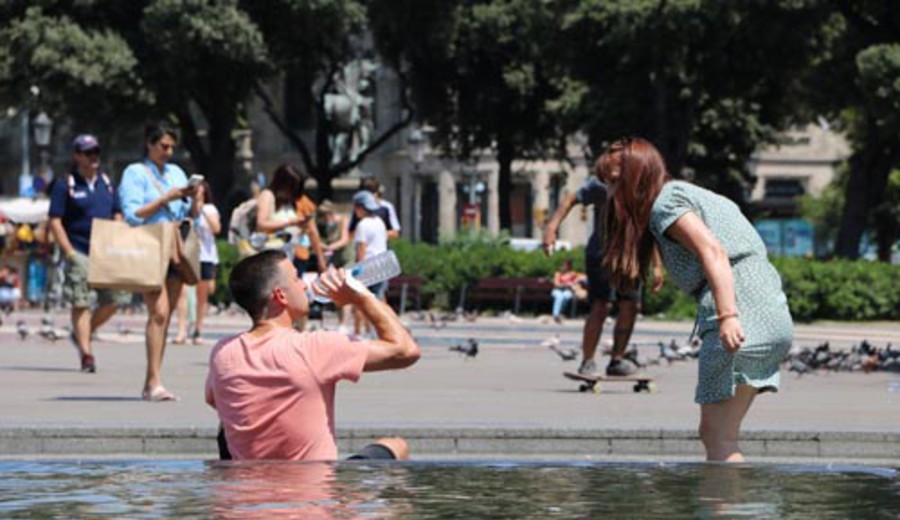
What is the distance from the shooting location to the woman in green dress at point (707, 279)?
30.7 ft

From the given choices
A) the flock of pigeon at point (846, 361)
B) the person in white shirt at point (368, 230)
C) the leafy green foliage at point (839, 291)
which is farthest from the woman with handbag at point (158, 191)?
the leafy green foliage at point (839, 291)

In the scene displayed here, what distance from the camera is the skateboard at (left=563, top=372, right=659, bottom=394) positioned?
57.3 feet

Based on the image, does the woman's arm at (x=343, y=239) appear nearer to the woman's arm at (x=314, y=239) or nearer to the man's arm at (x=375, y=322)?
the woman's arm at (x=314, y=239)

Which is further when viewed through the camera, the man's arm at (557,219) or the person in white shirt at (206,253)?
the person in white shirt at (206,253)

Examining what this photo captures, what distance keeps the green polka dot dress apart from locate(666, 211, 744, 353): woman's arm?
0.09 m

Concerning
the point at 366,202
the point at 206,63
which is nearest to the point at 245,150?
the point at 206,63

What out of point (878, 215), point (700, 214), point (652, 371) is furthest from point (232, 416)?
point (878, 215)

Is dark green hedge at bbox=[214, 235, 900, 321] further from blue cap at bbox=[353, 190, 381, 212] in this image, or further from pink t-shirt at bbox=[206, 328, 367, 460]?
pink t-shirt at bbox=[206, 328, 367, 460]

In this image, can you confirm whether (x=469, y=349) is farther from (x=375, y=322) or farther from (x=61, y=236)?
(x=375, y=322)

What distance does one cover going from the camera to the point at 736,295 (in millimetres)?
9352

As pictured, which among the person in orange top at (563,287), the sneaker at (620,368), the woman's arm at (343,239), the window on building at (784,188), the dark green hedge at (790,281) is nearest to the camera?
the sneaker at (620,368)

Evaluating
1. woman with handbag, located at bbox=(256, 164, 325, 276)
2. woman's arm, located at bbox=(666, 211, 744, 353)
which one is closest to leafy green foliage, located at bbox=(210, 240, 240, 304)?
woman with handbag, located at bbox=(256, 164, 325, 276)

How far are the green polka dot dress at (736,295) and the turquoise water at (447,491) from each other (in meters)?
0.87

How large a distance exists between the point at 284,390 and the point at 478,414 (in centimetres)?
658
